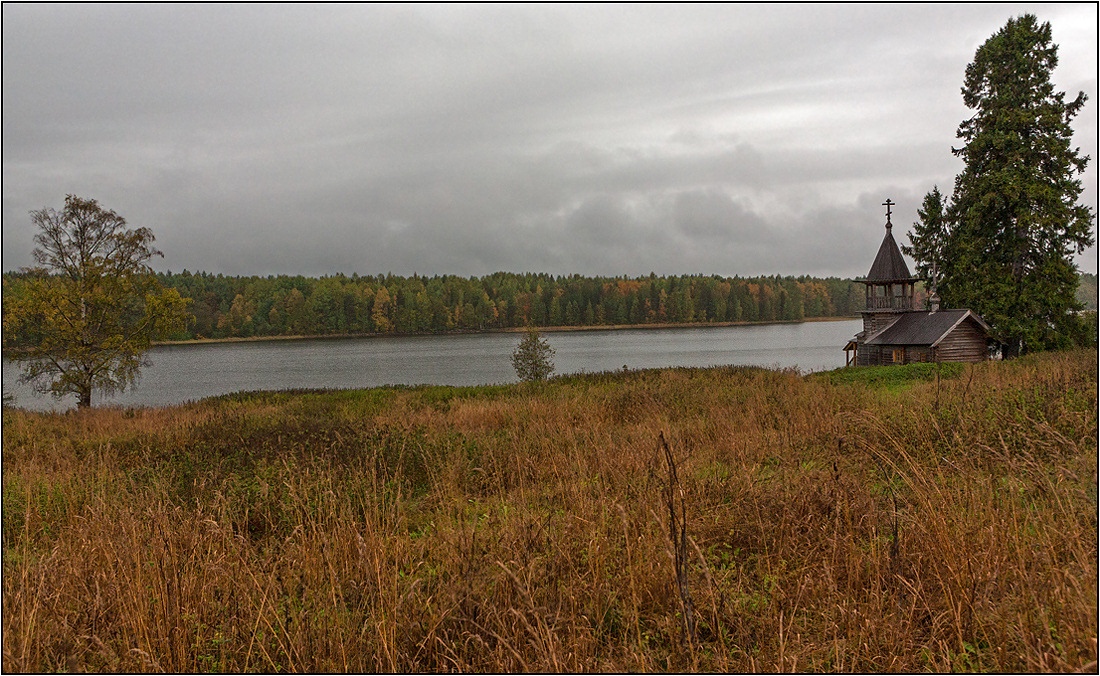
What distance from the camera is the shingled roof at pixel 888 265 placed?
31.3 m

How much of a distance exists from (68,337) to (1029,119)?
124ft

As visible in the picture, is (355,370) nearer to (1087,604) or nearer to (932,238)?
(932,238)

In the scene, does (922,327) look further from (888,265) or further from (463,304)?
(463,304)

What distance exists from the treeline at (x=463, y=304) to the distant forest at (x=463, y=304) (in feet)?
0.61

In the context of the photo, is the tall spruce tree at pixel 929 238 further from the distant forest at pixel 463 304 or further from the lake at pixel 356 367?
the distant forest at pixel 463 304

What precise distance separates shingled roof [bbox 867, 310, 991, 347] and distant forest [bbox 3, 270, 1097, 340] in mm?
93493

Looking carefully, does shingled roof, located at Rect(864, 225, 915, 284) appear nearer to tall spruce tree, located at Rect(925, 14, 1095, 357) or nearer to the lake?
tall spruce tree, located at Rect(925, 14, 1095, 357)

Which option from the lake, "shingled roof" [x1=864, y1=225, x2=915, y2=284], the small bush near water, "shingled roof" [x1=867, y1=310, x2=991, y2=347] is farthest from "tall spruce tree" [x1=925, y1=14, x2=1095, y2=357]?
the small bush near water

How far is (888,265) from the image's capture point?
31.8 metres

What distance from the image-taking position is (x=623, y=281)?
158m

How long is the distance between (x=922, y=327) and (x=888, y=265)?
180 inches

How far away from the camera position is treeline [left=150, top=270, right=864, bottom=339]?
106 metres

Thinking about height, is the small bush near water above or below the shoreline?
above

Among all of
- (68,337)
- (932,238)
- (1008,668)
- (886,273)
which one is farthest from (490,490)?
(932,238)
